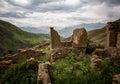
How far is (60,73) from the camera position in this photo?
72.9 ft

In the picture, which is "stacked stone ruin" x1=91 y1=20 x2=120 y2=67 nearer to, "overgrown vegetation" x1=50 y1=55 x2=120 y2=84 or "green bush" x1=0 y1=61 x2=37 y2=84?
"overgrown vegetation" x1=50 y1=55 x2=120 y2=84

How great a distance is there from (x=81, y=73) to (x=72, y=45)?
12.5 metres

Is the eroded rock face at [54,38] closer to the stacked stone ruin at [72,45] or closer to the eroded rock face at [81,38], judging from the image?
the stacked stone ruin at [72,45]

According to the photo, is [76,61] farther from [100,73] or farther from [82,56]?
[100,73]

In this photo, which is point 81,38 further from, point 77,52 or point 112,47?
point 112,47

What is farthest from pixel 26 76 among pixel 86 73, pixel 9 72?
pixel 86 73

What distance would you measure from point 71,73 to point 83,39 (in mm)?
11433

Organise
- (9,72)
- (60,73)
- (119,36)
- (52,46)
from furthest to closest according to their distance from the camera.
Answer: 1. (52,46)
2. (119,36)
3. (9,72)
4. (60,73)

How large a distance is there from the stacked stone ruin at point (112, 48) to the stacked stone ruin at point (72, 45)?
368 centimetres

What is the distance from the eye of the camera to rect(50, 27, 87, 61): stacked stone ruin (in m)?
27.1

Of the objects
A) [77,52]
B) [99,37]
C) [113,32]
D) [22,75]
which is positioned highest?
[113,32]

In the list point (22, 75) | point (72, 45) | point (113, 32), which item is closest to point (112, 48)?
point (113, 32)

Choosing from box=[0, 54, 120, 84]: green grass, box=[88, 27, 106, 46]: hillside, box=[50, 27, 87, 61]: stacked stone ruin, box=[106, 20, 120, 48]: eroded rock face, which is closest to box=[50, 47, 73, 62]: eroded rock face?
box=[50, 27, 87, 61]: stacked stone ruin

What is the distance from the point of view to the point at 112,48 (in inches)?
982
